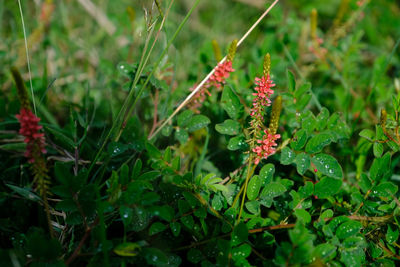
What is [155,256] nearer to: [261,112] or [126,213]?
[126,213]

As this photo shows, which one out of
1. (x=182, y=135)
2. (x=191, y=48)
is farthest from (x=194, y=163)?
(x=191, y=48)

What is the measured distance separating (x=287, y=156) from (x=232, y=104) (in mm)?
363

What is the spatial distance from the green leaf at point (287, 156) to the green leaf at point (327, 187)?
0.15m

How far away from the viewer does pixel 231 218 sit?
55.8 inches

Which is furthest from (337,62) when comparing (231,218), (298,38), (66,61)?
(66,61)

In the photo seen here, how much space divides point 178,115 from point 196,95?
0.46 feet

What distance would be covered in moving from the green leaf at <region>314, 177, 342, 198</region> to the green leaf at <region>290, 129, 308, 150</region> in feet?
0.56

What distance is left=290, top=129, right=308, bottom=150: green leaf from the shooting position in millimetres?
1495

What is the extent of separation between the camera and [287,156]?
1.51 m

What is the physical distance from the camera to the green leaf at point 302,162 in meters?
1.47

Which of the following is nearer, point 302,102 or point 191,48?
point 302,102

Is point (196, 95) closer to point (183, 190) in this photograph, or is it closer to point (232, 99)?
point (232, 99)

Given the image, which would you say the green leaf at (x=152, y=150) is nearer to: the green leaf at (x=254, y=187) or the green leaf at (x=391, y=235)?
the green leaf at (x=254, y=187)

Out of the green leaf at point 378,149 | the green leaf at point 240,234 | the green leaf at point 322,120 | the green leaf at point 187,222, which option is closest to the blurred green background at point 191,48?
the green leaf at point 322,120
